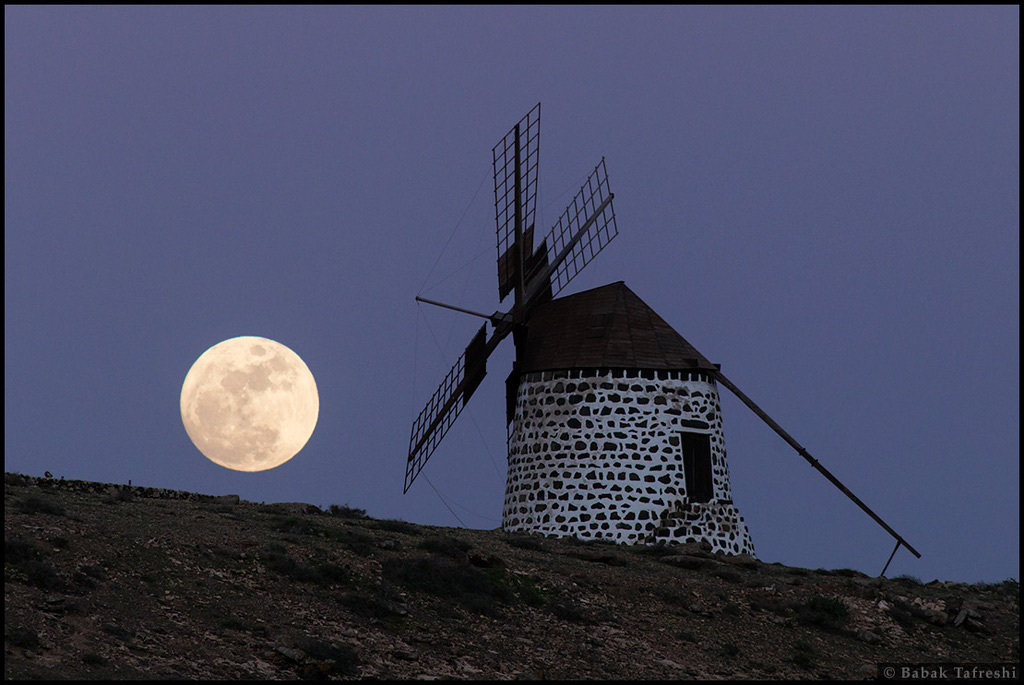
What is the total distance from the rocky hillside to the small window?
13.2 ft

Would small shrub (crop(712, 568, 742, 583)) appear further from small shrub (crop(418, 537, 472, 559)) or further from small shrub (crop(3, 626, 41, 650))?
small shrub (crop(3, 626, 41, 650))

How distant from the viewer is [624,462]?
27047mm

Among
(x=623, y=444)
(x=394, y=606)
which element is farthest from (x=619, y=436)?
(x=394, y=606)

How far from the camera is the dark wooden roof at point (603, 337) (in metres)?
28.0

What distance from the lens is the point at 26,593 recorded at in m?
14.6

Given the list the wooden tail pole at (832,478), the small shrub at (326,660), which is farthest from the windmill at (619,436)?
the small shrub at (326,660)

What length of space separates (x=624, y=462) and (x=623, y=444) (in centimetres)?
A: 46

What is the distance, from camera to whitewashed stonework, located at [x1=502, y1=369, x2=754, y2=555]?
26797 millimetres

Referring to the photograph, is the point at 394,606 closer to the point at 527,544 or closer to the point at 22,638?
the point at 22,638

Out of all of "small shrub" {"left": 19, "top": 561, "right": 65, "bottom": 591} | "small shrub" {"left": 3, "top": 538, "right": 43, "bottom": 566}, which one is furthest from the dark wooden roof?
"small shrub" {"left": 19, "top": 561, "right": 65, "bottom": 591}

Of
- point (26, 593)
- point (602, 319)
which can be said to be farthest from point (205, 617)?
point (602, 319)

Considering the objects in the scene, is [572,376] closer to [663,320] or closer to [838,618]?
[663,320]

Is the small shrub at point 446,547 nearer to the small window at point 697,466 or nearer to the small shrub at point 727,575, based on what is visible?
the small shrub at point 727,575

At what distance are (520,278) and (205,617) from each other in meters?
17.0
